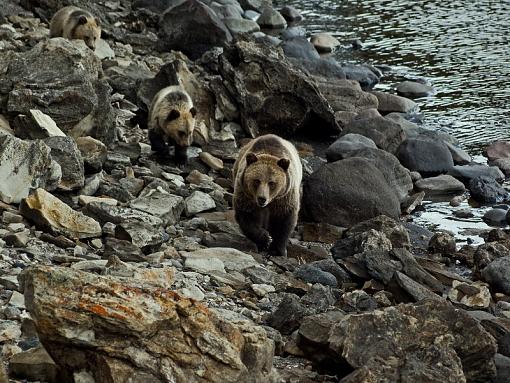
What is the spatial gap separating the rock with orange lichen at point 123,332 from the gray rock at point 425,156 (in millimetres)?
9652

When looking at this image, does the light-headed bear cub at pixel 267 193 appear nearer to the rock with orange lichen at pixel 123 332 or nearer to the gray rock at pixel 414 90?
the rock with orange lichen at pixel 123 332

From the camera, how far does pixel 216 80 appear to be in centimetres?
1512

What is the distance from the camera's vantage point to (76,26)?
16.4 metres

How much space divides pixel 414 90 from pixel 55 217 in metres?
11.9

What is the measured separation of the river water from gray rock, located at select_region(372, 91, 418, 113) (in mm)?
278

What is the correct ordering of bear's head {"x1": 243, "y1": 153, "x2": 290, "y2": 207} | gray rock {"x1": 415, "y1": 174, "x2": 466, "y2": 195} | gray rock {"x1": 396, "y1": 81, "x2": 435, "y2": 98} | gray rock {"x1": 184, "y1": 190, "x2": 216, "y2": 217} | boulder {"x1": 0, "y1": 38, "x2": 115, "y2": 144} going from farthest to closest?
1. gray rock {"x1": 396, "y1": 81, "x2": 435, "y2": 98}
2. gray rock {"x1": 415, "y1": 174, "x2": 466, "y2": 195}
3. boulder {"x1": 0, "y1": 38, "x2": 115, "y2": 144}
4. gray rock {"x1": 184, "y1": 190, "x2": 216, "y2": 217}
5. bear's head {"x1": 243, "y1": 153, "x2": 290, "y2": 207}

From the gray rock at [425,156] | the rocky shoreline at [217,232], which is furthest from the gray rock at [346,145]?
the gray rock at [425,156]

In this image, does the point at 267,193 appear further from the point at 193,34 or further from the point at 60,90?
the point at 193,34

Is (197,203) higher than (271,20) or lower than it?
higher

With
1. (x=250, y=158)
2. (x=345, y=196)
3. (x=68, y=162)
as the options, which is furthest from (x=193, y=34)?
(x=250, y=158)

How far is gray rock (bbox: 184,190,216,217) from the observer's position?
10.1 metres

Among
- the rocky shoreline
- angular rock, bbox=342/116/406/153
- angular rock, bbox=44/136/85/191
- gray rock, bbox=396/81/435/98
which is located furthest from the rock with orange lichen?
gray rock, bbox=396/81/435/98

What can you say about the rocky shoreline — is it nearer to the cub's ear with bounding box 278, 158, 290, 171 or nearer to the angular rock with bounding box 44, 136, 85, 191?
the angular rock with bounding box 44, 136, 85, 191

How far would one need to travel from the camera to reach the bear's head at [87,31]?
642 inches
